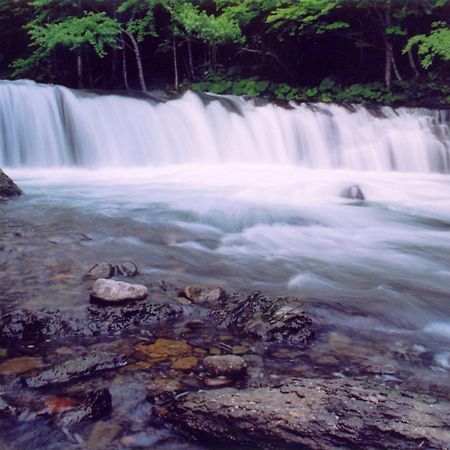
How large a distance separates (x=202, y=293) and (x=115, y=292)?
60cm

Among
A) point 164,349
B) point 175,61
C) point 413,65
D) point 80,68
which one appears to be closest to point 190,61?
point 175,61

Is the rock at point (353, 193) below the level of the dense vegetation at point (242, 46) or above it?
below

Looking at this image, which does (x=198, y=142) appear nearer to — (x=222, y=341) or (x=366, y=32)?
(x=366, y=32)

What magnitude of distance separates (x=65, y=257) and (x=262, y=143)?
30.0ft

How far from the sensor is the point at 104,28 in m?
14.9

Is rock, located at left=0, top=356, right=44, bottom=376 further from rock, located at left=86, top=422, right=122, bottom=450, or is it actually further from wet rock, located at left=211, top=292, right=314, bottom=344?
wet rock, located at left=211, top=292, right=314, bottom=344

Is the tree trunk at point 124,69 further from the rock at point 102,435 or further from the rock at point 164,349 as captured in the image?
the rock at point 102,435

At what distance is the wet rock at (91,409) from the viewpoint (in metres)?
2.04

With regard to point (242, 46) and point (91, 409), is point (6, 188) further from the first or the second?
point (242, 46)

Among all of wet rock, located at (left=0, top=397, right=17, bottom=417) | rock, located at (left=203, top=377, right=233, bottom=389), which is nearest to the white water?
rock, located at (left=203, top=377, right=233, bottom=389)

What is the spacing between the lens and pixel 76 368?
241 centimetres

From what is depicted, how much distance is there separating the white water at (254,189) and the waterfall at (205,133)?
0.04 m

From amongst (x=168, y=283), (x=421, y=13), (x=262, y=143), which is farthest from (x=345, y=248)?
(x=421, y=13)

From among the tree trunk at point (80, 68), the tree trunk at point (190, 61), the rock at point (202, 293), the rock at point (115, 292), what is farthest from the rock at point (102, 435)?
the tree trunk at point (190, 61)
